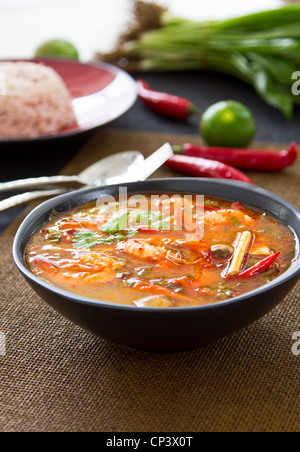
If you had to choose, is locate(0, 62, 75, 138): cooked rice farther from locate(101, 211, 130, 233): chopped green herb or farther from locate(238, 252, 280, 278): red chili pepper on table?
locate(238, 252, 280, 278): red chili pepper on table

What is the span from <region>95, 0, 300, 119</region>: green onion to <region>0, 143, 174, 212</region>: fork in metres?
1.22

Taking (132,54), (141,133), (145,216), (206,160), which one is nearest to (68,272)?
(145,216)

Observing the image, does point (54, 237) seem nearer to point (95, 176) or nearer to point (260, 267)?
point (260, 267)

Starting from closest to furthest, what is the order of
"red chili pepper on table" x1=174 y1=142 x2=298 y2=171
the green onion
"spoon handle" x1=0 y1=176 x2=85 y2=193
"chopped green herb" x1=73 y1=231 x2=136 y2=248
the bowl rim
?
1. the bowl rim
2. "chopped green herb" x1=73 y1=231 x2=136 y2=248
3. "spoon handle" x1=0 y1=176 x2=85 y2=193
4. "red chili pepper on table" x1=174 y1=142 x2=298 y2=171
5. the green onion

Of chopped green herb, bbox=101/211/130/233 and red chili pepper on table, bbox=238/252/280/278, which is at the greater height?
red chili pepper on table, bbox=238/252/280/278

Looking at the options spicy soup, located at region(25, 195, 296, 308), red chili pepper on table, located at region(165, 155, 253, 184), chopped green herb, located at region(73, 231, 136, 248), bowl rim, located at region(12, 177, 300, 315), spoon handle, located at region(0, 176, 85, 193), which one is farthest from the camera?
red chili pepper on table, located at region(165, 155, 253, 184)

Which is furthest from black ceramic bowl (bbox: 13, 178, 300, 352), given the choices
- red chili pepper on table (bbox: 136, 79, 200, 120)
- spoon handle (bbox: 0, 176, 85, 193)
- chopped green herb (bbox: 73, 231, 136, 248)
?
red chili pepper on table (bbox: 136, 79, 200, 120)

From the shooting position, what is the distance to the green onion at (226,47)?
3396 mm

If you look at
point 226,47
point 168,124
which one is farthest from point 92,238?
point 226,47

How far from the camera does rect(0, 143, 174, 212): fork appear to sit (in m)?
2.10

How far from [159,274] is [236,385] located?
12.2 inches

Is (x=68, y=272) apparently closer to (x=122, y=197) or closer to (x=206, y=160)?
(x=122, y=197)

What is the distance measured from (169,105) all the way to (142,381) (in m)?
2.00

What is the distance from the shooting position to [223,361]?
→ 148 cm
